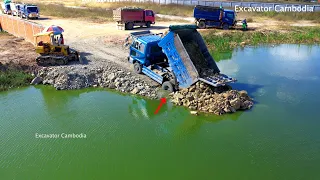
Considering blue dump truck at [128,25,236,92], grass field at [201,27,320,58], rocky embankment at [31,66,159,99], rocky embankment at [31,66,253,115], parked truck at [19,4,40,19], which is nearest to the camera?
rocky embankment at [31,66,253,115]

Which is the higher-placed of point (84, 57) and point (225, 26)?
point (225, 26)

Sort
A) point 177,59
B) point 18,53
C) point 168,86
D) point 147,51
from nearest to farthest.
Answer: point 177,59
point 168,86
point 147,51
point 18,53

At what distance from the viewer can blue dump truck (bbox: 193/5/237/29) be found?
2955cm

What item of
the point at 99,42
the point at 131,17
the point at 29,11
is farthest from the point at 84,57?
the point at 29,11

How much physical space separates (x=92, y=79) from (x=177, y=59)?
4961 mm

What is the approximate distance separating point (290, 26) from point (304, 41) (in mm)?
6189

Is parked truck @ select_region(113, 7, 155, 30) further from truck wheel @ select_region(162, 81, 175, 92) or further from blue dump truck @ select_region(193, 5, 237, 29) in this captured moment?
truck wheel @ select_region(162, 81, 175, 92)

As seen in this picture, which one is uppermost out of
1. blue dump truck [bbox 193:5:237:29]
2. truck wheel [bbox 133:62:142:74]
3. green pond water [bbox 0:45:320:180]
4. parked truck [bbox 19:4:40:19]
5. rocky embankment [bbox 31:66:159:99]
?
parked truck [bbox 19:4:40:19]

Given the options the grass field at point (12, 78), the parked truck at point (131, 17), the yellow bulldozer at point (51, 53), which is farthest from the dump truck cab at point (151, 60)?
the parked truck at point (131, 17)

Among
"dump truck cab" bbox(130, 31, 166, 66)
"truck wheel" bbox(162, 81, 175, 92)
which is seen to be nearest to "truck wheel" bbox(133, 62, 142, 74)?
"dump truck cab" bbox(130, 31, 166, 66)

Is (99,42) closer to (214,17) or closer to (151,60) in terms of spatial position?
(151,60)

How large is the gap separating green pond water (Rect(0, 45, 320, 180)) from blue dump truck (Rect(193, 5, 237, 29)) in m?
15.5

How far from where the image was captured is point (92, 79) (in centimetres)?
1541

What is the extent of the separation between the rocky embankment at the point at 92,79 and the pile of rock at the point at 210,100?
5.79ft
